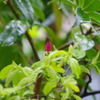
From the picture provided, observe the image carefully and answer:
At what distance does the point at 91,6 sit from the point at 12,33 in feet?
0.60

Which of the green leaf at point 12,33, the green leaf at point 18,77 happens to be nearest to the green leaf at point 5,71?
the green leaf at point 18,77

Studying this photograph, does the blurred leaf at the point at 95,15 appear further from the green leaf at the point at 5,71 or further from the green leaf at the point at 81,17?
the green leaf at the point at 5,71

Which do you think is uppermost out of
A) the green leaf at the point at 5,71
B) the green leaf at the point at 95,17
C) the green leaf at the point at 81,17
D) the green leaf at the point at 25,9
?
the green leaf at the point at 25,9

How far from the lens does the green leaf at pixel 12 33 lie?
533 millimetres

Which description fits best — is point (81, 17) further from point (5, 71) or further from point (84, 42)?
point (5, 71)

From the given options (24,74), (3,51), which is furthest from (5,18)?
(24,74)

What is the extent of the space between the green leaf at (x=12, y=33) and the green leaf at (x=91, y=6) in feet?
0.50

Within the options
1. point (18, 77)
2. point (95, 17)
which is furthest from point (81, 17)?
point (18, 77)

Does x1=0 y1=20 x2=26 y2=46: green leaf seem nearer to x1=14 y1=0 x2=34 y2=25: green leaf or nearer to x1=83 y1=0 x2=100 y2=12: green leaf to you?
x1=14 y1=0 x2=34 y2=25: green leaf

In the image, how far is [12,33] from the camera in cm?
55

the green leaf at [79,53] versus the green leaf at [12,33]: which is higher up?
the green leaf at [12,33]

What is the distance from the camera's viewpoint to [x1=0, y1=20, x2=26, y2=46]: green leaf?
21.0 inches

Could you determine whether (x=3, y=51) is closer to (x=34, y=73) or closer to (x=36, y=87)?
(x=36, y=87)

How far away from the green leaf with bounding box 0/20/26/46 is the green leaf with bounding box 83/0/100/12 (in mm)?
151
